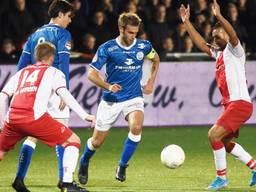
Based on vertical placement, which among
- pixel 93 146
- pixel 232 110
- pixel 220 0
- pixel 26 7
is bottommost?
pixel 93 146

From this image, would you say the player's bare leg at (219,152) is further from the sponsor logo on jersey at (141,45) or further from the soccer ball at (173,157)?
the sponsor logo on jersey at (141,45)

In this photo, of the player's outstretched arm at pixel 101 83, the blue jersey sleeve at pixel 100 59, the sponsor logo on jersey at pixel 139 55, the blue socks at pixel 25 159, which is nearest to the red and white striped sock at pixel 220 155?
the player's outstretched arm at pixel 101 83

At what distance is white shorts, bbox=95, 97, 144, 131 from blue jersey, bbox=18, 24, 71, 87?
1112 millimetres

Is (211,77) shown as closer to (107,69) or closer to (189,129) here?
(189,129)

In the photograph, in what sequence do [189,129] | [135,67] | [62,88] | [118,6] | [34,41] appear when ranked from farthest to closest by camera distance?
[118,6]
[189,129]
[135,67]
[34,41]
[62,88]

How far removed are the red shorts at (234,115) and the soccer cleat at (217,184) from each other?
49cm

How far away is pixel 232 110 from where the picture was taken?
9500 millimetres

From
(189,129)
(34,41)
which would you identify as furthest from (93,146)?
(189,129)

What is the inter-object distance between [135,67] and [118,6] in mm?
6785

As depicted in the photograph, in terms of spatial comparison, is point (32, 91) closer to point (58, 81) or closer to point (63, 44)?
point (58, 81)

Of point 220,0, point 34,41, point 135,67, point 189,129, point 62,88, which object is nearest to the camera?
point 62,88

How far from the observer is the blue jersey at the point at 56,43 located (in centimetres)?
916

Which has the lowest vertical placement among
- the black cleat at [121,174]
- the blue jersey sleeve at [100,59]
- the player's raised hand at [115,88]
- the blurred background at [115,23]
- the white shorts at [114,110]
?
the black cleat at [121,174]

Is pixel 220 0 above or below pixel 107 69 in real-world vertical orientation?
above
